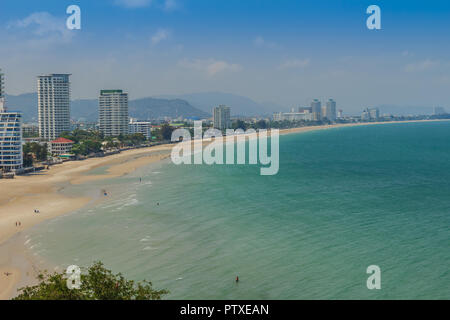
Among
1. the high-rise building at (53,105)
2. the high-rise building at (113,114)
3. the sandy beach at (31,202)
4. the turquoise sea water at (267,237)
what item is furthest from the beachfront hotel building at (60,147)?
the high-rise building at (113,114)

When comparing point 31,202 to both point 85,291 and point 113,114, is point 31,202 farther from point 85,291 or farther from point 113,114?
point 113,114

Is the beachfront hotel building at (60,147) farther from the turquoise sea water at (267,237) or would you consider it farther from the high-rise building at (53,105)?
the high-rise building at (53,105)

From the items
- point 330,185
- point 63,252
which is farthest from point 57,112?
point 63,252

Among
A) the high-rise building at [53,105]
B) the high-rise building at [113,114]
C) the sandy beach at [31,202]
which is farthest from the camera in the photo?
the high-rise building at [113,114]

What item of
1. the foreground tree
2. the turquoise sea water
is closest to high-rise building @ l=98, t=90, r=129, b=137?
the turquoise sea water

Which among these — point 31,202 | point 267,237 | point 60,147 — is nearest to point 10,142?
point 31,202

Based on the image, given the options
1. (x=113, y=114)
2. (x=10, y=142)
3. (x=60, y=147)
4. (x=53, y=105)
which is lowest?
(x=60, y=147)
